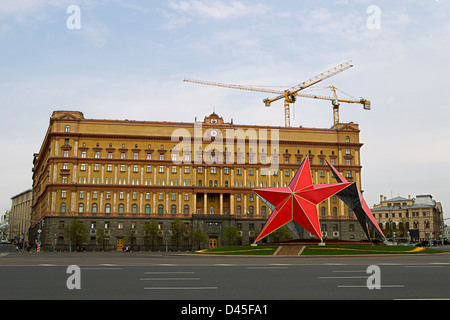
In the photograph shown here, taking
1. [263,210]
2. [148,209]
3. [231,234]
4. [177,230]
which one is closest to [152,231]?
[177,230]

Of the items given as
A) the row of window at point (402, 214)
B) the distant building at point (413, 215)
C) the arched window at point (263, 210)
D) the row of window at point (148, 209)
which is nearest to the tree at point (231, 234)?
the row of window at point (148, 209)

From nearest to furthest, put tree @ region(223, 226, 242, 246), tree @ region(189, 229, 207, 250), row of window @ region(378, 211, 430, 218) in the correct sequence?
tree @ region(189, 229, 207, 250) → tree @ region(223, 226, 242, 246) → row of window @ region(378, 211, 430, 218)


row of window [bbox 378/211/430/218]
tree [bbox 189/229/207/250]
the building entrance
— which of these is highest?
row of window [bbox 378/211/430/218]

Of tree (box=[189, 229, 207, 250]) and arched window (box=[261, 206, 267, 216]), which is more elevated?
arched window (box=[261, 206, 267, 216])

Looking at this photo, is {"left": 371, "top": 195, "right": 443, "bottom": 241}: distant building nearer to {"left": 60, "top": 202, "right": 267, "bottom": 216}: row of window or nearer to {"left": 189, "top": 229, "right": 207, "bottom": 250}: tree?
{"left": 60, "top": 202, "right": 267, "bottom": 216}: row of window

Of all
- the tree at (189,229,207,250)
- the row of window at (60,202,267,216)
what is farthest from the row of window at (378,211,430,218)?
the tree at (189,229,207,250)

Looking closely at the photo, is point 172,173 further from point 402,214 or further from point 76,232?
point 402,214

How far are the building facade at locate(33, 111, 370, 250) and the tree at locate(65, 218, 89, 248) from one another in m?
3.33

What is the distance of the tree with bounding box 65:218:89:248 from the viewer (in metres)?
83.8

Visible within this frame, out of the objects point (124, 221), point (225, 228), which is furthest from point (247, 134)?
point (124, 221)

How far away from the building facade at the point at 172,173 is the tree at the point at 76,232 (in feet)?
10.9
